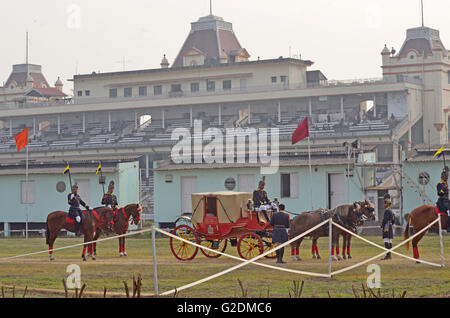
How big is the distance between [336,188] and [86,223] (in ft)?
65.9

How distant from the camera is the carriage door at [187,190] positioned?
45.7 m

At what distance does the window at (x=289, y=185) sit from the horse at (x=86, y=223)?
18883 mm

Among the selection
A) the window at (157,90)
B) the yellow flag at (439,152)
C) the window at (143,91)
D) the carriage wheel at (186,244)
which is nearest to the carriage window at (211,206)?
the carriage wheel at (186,244)

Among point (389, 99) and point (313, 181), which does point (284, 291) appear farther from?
point (389, 99)

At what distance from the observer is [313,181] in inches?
1700

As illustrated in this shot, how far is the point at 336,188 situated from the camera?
42.9 metres

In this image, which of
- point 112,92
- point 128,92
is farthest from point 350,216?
point 112,92

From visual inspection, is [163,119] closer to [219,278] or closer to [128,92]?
[128,92]

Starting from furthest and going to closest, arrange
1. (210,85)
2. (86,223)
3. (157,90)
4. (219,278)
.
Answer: (157,90) → (210,85) → (86,223) → (219,278)

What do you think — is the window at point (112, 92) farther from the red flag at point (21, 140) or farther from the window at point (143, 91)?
the red flag at point (21, 140)

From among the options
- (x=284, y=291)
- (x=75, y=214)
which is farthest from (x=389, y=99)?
(x=284, y=291)

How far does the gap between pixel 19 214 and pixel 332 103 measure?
42.9 meters

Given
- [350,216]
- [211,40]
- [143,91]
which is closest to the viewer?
[350,216]

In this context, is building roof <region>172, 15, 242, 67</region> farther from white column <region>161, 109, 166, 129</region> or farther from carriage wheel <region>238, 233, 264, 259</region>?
carriage wheel <region>238, 233, 264, 259</region>
